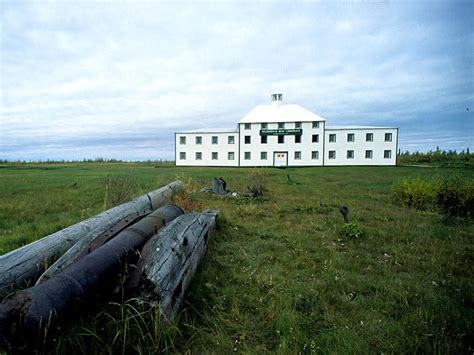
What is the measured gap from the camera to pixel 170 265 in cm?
252

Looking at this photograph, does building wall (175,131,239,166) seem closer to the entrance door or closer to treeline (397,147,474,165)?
the entrance door

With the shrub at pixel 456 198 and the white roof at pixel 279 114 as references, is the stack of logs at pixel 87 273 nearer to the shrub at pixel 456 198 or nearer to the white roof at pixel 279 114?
the shrub at pixel 456 198

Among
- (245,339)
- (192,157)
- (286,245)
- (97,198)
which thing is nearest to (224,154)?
(192,157)

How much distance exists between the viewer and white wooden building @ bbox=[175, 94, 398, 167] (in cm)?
Answer: 3962

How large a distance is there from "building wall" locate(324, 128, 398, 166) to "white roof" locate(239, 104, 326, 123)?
4.26m

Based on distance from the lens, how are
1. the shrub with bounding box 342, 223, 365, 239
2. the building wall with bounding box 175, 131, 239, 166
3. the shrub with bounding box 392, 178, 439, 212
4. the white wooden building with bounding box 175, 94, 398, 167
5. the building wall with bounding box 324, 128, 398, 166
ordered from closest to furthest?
1. the shrub with bounding box 342, 223, 365, 239
2. the shrub with bounding box 392, 178, 439, 212
3. the building wall with bounding box 324, 128, 398, 166
4. the white wooden building with bounding box 175, 94, 398, 167
5. the building wall with bounding box 175, 131, 239, 166

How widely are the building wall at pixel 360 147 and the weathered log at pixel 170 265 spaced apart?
39.6m

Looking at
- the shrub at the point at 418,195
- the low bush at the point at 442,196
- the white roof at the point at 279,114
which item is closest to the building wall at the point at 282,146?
the white roof at the point at 279,114

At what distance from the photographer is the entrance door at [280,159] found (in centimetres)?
4031

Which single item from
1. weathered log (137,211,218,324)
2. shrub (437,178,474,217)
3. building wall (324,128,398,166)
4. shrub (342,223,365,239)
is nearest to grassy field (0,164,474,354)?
shrub (342,223,365,239)

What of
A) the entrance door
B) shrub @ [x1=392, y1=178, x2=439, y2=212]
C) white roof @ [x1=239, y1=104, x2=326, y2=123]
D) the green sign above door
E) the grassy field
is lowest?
the grassy field

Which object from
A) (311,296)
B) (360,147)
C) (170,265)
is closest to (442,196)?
(311,296)

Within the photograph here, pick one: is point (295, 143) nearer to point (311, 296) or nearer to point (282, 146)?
point (282, 146)

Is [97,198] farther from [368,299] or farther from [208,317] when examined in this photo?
[368,299]
